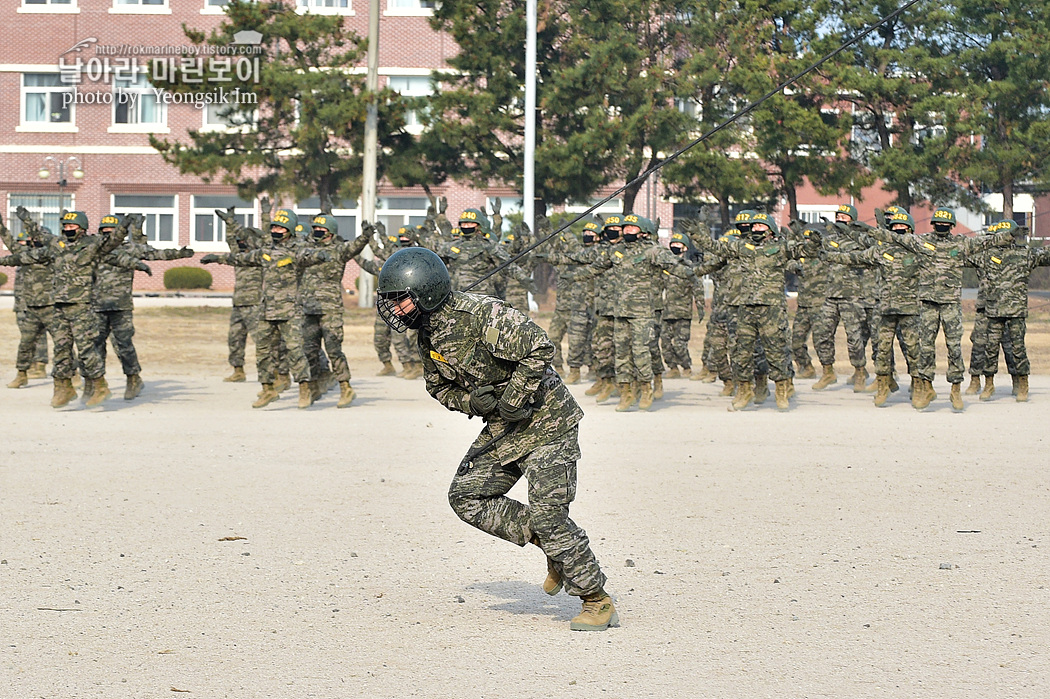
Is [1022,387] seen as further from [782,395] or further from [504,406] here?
[504,406]

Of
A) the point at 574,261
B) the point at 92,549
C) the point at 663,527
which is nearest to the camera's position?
the point at 92,549

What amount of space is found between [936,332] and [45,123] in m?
40.4

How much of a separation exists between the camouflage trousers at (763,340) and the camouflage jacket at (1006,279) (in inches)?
103

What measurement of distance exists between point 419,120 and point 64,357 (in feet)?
65.7

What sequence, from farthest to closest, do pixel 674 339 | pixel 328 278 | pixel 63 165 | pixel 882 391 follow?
pixel 63 165
pixel 674 339
pixel 328 278
pixel 882 391

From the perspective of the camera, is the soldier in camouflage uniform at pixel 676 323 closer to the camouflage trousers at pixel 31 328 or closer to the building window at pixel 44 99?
the camouflage trousers at pixel 31 328

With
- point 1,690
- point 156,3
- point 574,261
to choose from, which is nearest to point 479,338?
point 1,690

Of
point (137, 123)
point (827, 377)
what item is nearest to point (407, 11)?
point (137, 123)

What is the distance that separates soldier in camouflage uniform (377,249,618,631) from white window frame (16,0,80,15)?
4631 centimetres

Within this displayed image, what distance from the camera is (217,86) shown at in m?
32.8

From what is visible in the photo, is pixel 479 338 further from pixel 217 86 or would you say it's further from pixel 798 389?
pixel 217 86

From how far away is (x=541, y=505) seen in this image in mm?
6250

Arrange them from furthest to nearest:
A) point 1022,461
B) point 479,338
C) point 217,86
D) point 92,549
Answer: point 217,86, point 1022,461, point 92,549, point 479,338

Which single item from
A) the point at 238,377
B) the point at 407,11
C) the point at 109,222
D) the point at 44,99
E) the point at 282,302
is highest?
the point at 407,11
